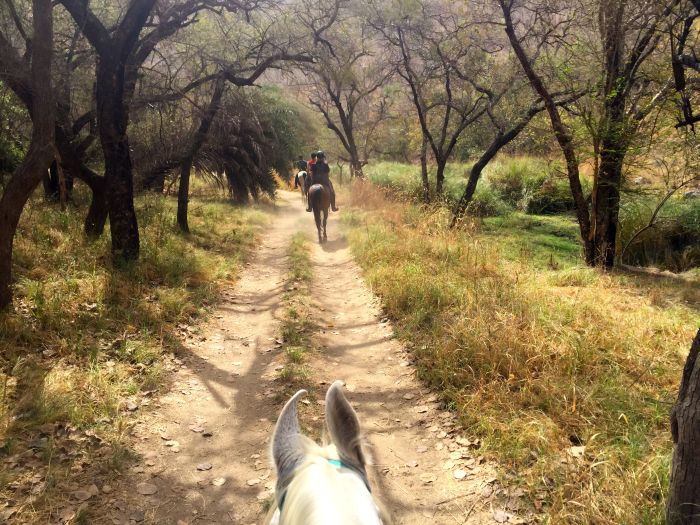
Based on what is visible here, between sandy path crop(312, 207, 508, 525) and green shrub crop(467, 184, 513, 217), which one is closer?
sandy path crop(312, 207, 508, 525)

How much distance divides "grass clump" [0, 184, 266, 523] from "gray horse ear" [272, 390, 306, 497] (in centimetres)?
253

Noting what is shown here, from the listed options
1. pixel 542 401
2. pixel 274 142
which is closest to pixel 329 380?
pixel 542 401

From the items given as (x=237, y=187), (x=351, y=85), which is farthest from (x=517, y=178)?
(x=237, y=187)

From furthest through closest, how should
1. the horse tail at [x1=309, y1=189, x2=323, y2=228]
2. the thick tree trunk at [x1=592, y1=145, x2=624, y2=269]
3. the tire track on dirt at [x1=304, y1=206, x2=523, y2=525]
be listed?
1. the horse tail at [x1=309, y1=189, x2=323, y2=228]
2. the thick tree trunk at [x1=592, y1=145, x2=624, y2=269]
3. the tire track on dirt at [x1=304, y1=206, x2=523, y2=525]

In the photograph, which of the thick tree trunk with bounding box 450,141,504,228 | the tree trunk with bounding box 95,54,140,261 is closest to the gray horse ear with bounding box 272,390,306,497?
the tree trunk with bounding box 95,54,140,261

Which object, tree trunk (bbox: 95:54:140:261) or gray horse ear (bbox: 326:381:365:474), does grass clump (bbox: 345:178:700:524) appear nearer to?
gray horse ear (bbox: 326:381:365:474)

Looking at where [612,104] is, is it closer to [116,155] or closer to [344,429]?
[116,155]

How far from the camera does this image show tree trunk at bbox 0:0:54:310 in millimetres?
5102

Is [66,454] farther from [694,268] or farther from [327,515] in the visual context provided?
[694,268]

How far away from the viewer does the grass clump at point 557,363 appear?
10.1 ft

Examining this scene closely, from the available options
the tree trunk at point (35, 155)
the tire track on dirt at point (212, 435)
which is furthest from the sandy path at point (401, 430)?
the tree trunk at point (35, 155)

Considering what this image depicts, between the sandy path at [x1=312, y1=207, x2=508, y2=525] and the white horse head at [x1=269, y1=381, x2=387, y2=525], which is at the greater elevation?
the white horse head at [x1=269, y1=381, x2=387, y2=525]

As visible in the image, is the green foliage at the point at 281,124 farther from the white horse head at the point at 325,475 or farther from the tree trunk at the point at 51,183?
the white horse head at the point at 325,475

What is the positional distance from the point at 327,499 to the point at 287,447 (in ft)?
1.19
